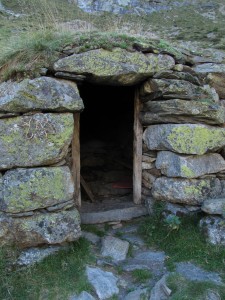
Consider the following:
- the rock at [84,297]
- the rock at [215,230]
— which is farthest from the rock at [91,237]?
the rock at [215,230]

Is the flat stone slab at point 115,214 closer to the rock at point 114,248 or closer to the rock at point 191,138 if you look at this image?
the rock at point 114,248

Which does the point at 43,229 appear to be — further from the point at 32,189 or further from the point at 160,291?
the point at 160,291

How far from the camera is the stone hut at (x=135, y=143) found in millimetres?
3691

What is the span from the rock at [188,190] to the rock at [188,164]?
4.3 inches

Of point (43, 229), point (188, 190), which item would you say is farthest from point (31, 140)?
point (188, 190)

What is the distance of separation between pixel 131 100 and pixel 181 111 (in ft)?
8.21

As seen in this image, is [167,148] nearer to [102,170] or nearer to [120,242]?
[120,242]

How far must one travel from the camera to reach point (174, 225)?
4.08 meters

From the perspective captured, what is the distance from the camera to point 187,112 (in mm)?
4270

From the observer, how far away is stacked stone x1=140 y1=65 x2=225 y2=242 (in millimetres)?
4273

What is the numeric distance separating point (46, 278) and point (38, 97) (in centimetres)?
213

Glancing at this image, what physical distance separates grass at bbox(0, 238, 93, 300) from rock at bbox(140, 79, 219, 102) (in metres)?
2.47

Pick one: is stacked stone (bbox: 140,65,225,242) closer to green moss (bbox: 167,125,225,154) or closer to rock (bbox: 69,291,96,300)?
green moss (bbox: 167,125,225,154)

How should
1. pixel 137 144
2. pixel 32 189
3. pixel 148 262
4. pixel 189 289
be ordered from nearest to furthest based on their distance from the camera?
pixel 189 289 → pixel 32 189 → pixel 148 262 → pixel 137 144
